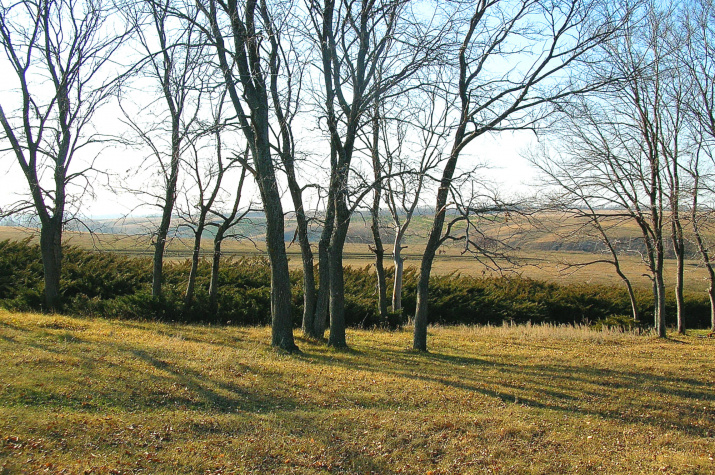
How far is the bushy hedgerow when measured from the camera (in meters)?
14.7

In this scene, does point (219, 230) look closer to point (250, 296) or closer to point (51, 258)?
point (250, 296)

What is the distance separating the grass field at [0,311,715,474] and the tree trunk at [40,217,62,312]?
2.89 metres

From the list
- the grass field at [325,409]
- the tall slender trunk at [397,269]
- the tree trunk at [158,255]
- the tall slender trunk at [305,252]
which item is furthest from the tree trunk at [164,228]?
the tall slender trunk at [397,269]

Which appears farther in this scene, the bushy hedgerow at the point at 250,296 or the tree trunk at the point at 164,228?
the bushy hedgerow at the point at 250,296

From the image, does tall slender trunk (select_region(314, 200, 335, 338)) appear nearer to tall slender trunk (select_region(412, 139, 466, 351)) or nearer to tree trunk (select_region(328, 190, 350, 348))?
tree trunk (select_region(328, 190, 350, 348))

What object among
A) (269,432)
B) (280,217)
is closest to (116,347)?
(280,217)

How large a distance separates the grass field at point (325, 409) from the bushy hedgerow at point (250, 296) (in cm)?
364

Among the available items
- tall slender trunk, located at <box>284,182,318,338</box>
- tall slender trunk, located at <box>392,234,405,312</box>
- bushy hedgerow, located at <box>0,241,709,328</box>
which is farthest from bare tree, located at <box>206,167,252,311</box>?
tall slender trunk, located at <box>392,234,405,312</box>

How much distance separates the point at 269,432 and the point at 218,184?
34.3 ft

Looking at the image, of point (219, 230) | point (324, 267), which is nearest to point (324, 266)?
point (324, 267)

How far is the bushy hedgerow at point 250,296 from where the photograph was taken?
48.2ft

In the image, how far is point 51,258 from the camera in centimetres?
1346

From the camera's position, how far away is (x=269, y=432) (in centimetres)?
551

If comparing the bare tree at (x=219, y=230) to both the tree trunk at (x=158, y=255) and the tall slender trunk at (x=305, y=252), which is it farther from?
the tall slender trunk at (x=305, y=252)
